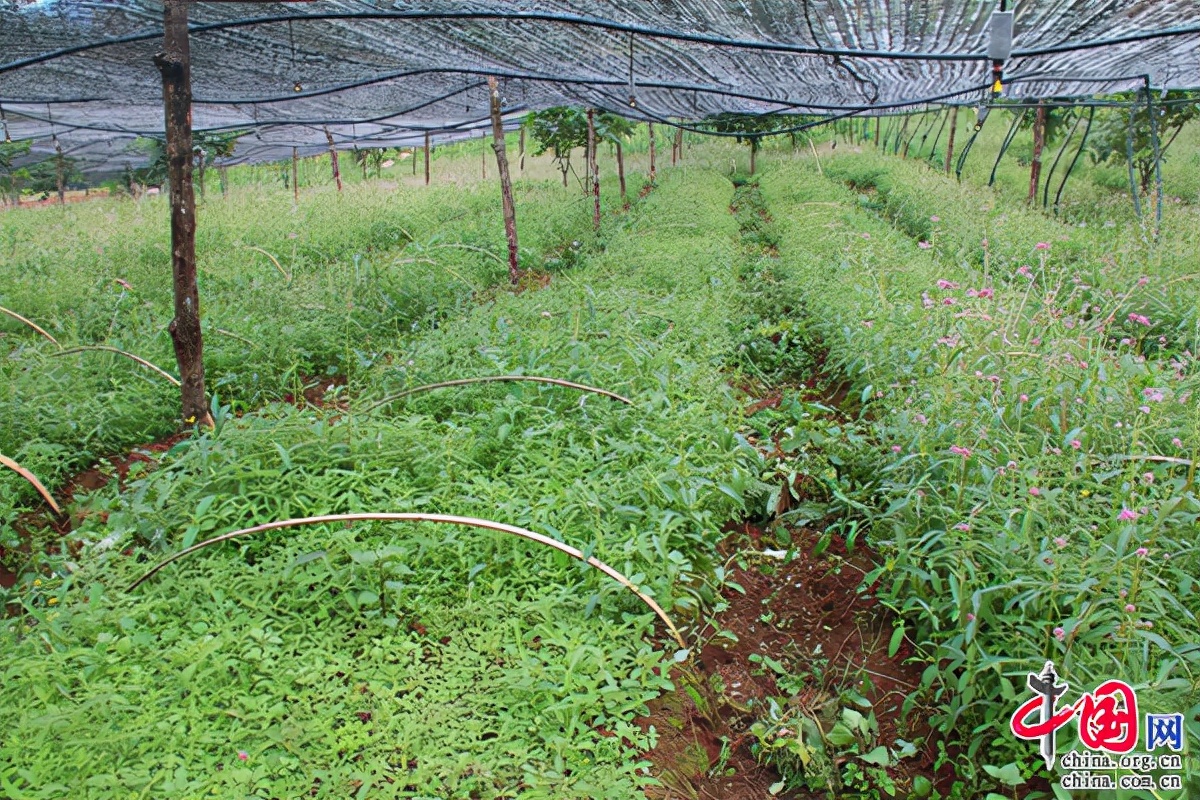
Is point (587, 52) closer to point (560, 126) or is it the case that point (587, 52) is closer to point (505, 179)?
point (505, 179)

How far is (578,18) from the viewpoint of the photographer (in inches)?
185

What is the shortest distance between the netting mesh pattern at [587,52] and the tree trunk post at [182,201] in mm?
1405

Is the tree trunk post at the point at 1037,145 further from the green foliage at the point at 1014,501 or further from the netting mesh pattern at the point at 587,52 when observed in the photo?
the green foliage at the point at 1014,501

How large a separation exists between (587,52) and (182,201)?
11.2ft

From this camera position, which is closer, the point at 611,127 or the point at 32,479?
the point at 32,479

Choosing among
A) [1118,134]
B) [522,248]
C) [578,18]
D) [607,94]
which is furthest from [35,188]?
[1118,134]

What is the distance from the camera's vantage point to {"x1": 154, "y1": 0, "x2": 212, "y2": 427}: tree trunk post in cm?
361

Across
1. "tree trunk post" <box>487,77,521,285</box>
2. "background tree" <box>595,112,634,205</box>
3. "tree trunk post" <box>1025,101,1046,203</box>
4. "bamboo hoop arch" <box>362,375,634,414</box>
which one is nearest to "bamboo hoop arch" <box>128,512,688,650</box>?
"bamboo hoop arch" <box>362,375,634,414</box>

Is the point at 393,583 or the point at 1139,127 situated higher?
the point at 1139,127

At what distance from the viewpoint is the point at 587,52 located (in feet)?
19.3

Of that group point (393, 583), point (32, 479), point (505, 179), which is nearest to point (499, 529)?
point (393, 583)

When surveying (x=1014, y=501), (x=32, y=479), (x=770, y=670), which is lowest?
(x=770, y=670)

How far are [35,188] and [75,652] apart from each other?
26648mm

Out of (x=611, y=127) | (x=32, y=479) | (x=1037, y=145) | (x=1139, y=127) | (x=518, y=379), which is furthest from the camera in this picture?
(x=611, y=127)
